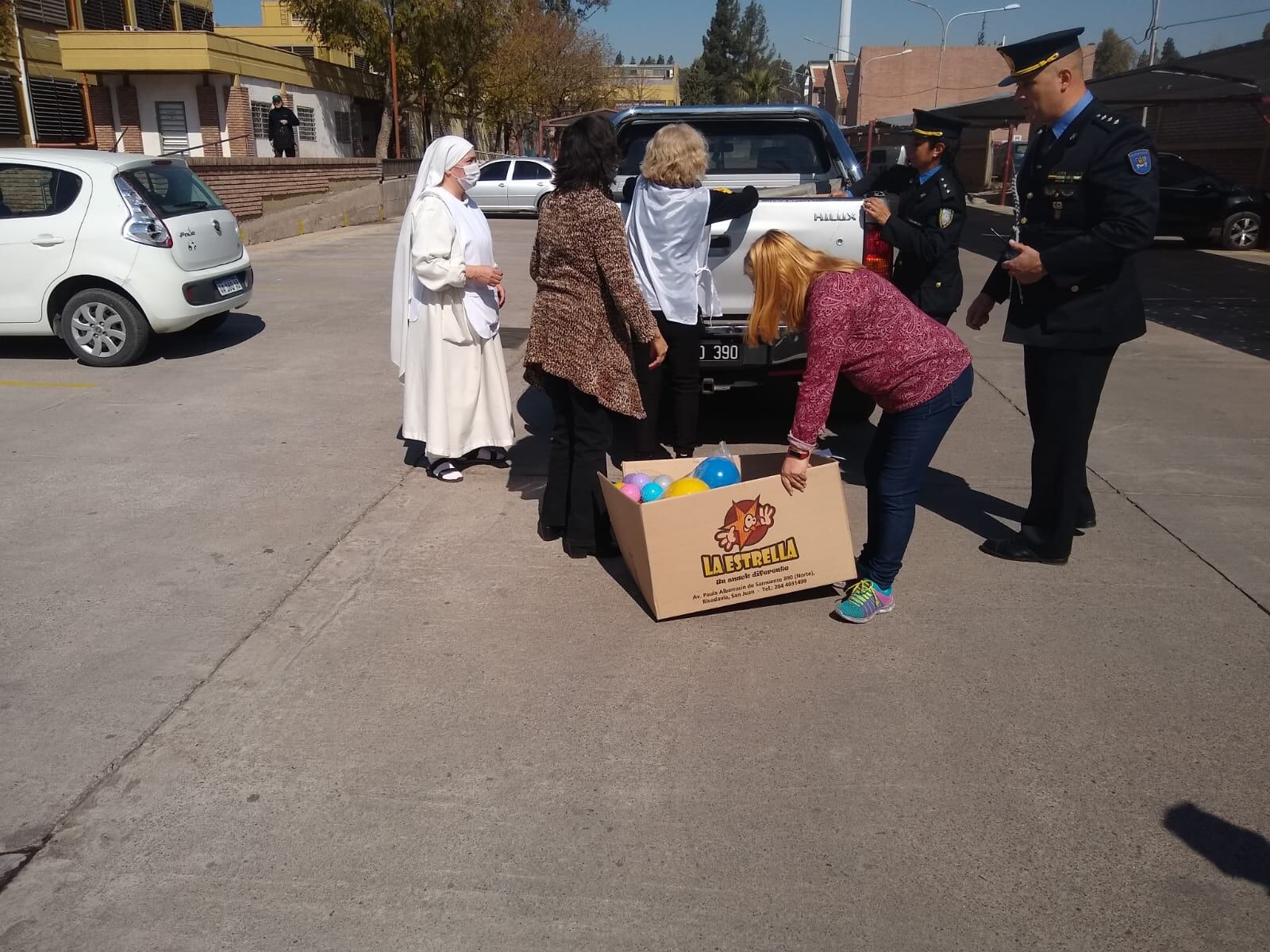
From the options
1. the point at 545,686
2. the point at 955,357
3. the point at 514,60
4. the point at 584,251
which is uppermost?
the point at 514,60

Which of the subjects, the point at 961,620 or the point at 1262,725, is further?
the point at 961,620

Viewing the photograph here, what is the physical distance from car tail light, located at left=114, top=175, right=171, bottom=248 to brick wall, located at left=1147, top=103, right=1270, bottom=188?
19.6 metres

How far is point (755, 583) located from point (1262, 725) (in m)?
1.76

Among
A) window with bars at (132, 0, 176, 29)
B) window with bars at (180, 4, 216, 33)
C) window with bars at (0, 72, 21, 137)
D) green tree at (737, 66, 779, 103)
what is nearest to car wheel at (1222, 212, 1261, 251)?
window with bars at (0, 72, 21, 137)

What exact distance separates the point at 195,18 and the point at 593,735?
126 ft

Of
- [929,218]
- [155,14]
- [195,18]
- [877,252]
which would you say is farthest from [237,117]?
[929,218]

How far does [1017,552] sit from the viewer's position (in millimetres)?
4707

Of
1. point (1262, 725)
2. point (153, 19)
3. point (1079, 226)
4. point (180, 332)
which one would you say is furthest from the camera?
point (153, 19)

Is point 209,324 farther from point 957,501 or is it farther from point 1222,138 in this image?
point 1222,138

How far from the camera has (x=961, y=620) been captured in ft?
13.6

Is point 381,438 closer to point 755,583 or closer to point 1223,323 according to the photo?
point 755,583

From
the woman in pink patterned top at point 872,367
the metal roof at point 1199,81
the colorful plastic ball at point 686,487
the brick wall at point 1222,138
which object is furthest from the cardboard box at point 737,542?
the brick wall at point 1222,138

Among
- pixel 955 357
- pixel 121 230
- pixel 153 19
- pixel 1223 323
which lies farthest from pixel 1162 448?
pixel 153 19

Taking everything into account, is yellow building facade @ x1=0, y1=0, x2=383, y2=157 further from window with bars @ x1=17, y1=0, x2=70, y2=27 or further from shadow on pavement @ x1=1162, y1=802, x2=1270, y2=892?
shadow on pavement @ x1=1162, y1=802, x2=1270, y2=892
